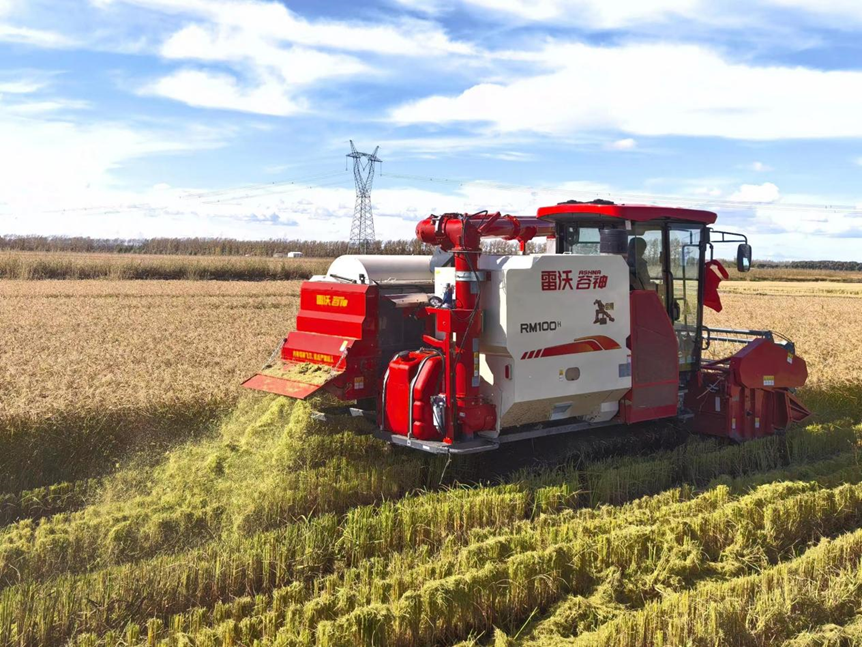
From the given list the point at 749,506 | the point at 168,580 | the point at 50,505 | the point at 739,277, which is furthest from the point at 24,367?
the point at 739,277

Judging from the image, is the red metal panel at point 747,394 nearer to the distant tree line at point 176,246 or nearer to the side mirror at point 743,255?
the side mirror at point 743,255

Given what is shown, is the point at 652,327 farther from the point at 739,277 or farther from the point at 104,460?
the point at 739,277

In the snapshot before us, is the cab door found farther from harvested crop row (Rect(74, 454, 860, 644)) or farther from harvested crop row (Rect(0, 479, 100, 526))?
harvested crop row (Rect(0, 479, 100, 526))

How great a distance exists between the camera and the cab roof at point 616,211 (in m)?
7.75

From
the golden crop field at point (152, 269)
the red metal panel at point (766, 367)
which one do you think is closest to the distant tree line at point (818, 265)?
the golden crop field at point (152, 269)

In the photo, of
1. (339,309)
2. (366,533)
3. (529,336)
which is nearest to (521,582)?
(366,533)

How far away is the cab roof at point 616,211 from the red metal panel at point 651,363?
0.84 m

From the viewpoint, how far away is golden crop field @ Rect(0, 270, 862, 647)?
443cm

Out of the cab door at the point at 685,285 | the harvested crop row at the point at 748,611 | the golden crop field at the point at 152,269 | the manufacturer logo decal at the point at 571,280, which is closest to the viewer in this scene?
the harvested crop row at the point at 748,611

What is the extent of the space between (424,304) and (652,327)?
7.93 ft

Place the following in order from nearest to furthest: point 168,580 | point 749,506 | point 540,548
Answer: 1. point 168,580
2. point 540,548
3. point 749,506

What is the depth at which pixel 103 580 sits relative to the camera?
16.4 feet

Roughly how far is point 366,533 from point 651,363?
12.3 ft

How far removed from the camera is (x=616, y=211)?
305 inches
